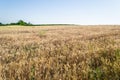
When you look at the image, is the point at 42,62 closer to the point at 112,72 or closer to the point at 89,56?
the point at 89,56

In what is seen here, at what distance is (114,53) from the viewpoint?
500 cm

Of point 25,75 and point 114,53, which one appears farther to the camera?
point 114,53

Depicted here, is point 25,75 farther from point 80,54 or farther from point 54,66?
point 80,54

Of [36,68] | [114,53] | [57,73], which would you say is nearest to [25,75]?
[36,68]

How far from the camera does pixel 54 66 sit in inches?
170

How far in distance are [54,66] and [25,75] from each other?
2.08ft

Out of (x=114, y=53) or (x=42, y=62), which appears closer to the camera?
(x=42, y=62)

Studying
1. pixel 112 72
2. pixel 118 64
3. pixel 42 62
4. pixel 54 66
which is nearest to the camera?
pixel 112 72

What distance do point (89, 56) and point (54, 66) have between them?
1.05m

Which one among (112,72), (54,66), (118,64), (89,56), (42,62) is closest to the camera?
(112,72)

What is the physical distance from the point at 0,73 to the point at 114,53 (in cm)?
257

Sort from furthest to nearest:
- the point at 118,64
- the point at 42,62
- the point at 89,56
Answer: the point at 89,56, the point at 42,62, the point at 118,64

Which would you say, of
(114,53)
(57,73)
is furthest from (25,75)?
(114,53)

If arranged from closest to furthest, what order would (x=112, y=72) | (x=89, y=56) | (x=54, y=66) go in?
(x=112, y=72) → (x=54, y=66) → (x=89, y=56)
